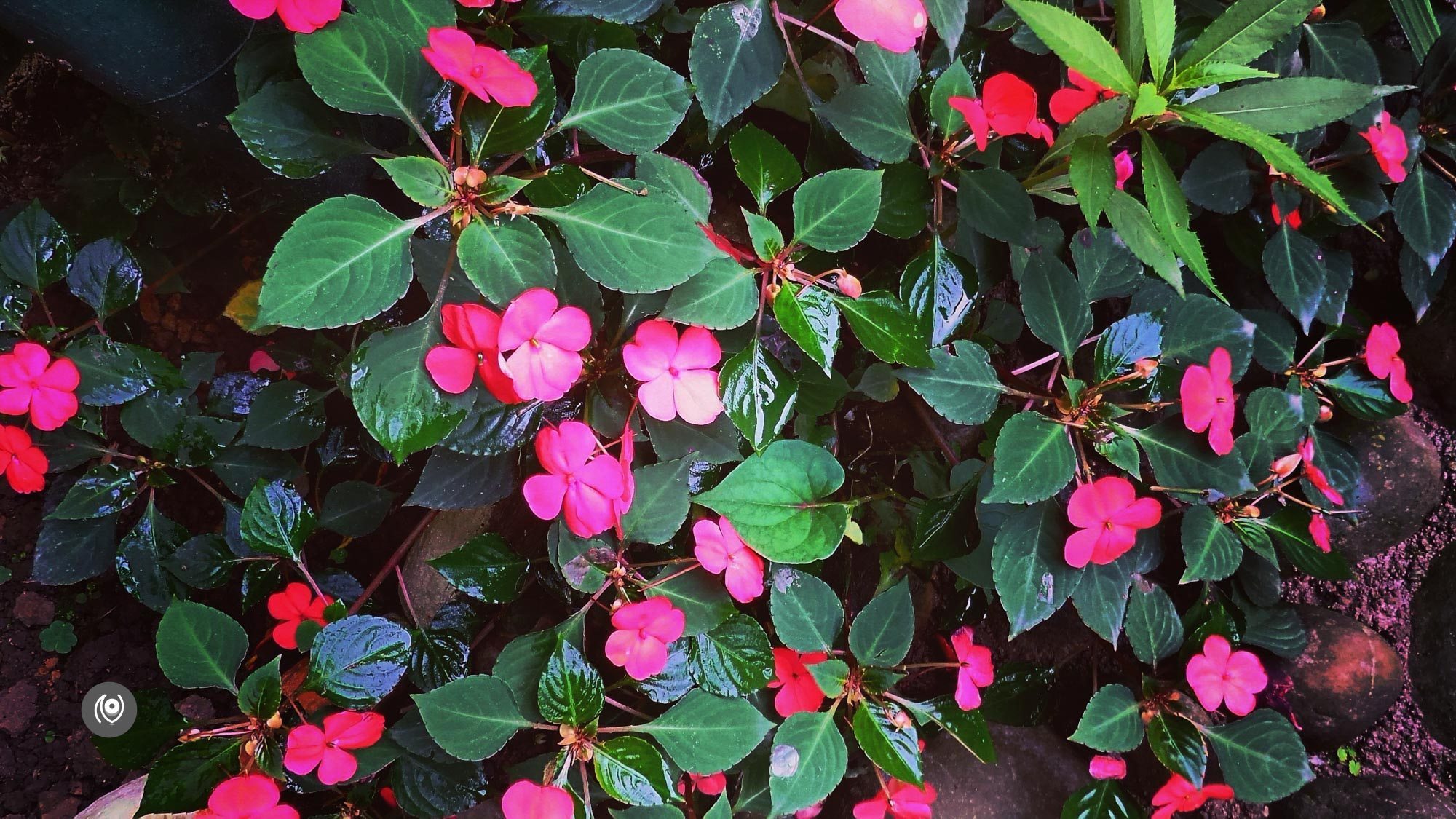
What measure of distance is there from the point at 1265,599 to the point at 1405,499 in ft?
1.87

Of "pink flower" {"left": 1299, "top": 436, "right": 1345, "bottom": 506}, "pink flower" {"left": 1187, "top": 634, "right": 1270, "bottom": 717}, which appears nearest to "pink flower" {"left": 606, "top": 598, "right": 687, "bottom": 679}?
"pink flower" {"left": 1187, "top": 634, "right": 1270, "bottom": 717}

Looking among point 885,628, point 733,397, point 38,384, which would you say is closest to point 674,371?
point 733,397

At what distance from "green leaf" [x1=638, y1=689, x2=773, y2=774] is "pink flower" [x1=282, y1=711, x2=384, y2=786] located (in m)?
0.41

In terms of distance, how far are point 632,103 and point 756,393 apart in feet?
1.31

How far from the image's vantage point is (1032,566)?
48.1 inches

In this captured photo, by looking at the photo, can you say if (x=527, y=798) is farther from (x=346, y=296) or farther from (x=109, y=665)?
(x=109, y=665)

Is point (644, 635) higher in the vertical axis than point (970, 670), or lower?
higher

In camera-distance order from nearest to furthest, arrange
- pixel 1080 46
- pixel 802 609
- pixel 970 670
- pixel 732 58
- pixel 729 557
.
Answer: pixel 1080 46 < pixel 732 58 < pixel 729 557 < pixel 802 609 < pixel 970 670

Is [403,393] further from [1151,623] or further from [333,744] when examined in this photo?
[1151,623]

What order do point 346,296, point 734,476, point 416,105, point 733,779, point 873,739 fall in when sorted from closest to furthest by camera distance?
point 346,296, point 416,105, point 734,476, point 873,739, point 733,779

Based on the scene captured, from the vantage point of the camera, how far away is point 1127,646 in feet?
5.58

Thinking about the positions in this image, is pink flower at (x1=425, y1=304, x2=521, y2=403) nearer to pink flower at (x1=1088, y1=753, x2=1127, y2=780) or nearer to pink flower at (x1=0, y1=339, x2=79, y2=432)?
pink flower at (x1=0, y1=339, x2=79, y2=432)

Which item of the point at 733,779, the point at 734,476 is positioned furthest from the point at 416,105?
the point at 733,779

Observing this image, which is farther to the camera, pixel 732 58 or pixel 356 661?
pixel 356 661
